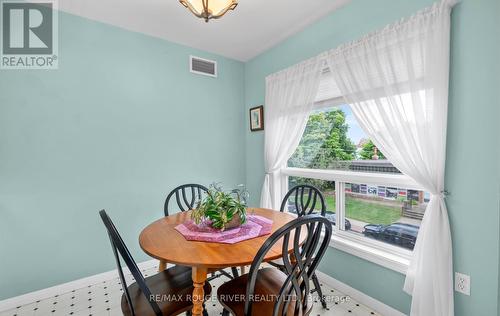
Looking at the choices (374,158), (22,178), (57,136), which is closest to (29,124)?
(57,136)

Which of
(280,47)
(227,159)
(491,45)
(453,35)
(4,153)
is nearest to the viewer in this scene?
(491,45)

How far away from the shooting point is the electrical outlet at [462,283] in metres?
1.39

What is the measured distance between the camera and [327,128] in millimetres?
2367

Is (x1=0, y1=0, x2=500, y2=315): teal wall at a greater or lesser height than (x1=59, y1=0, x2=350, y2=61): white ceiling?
lesser

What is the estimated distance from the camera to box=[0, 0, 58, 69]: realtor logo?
192 centimetres

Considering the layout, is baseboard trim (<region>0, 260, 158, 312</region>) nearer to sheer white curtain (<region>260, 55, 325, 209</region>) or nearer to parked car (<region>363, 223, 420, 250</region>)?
sheer white curtain (<region>260, 55, 325, 209</region>)

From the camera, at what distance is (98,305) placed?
1.93m

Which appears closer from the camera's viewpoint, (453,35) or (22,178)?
(453,35)

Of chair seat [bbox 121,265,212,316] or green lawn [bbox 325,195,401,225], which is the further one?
green lawn [bbox 325,195,401,225]

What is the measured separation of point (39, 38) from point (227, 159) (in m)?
2.17

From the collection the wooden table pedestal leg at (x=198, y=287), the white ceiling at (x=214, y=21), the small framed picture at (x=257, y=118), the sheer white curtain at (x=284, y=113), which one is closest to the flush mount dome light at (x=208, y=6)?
the white ceiling at (x=214, y=21)

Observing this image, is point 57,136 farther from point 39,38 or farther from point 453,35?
point 453,35

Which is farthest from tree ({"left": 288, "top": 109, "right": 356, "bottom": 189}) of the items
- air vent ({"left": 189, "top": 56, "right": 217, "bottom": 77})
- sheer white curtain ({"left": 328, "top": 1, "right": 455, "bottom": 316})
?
air vent ({"left": 189, "top": 56, "right": 217, "bottom": 77})

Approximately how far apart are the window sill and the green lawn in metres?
0.19
